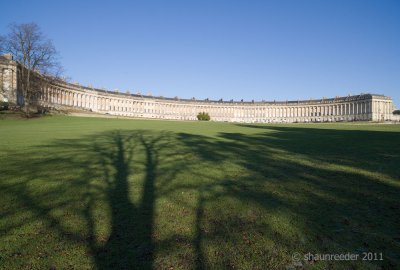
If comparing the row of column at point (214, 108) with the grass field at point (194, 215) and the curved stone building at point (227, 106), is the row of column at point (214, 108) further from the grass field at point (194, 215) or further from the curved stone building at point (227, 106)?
the grass field at point (194, 215)

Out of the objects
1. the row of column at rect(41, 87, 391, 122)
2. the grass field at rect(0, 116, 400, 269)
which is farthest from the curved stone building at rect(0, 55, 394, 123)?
the grass field at rect(0, 116, 400, 269)

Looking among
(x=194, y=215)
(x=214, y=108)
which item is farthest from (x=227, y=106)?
(x=194, y=215)

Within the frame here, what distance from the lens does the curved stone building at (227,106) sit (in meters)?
129

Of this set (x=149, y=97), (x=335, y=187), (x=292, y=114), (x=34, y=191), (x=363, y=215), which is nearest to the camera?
(x=363, y=215)

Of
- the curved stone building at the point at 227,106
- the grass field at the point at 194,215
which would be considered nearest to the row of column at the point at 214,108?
the curved stone building at the point at 227,106

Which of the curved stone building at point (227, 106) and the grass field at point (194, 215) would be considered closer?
the grass field at point (194, 215)

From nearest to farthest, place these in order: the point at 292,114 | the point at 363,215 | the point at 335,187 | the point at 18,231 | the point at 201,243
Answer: the point at 201,243 < the point at 18,231 < the point at 363,215 < the point at 335,187 < the point at 292,114

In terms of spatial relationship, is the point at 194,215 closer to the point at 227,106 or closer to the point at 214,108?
the point at 214,108

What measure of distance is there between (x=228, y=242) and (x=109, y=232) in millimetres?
2318

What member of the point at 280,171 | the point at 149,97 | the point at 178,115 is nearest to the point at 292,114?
the point at 178,115

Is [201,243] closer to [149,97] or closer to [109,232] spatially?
[109,232]

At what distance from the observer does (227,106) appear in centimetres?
17888

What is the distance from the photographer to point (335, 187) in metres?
8.36

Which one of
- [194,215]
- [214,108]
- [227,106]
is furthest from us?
[227,106]
